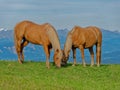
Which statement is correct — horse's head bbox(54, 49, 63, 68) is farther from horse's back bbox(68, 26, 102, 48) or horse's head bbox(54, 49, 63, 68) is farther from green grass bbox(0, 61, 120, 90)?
horse's back bbox(68, 26, 102, 48)

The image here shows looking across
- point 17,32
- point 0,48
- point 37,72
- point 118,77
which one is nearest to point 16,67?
point 37,72

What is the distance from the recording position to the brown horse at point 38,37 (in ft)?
67.7

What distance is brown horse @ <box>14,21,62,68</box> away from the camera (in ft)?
67.7

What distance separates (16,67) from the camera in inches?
799

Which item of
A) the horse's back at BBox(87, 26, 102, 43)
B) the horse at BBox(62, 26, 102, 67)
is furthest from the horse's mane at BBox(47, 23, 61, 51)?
the horse's back at BBox(87, 26, 102, 43)

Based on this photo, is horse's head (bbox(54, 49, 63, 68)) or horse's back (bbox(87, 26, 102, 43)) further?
horse's back (bbox(87, 26, 102, 43))

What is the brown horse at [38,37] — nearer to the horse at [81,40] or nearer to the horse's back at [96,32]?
the horse at [81,40]

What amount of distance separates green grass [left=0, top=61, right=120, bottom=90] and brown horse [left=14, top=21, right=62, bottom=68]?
872 millimetres

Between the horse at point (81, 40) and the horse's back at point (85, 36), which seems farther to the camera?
the horse's back at point (85, 36)

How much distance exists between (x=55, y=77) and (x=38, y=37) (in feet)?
19.1

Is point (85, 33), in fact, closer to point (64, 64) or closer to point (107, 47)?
point (64, 64)

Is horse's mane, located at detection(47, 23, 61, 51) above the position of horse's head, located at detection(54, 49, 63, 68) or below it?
above

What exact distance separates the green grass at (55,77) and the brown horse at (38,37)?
34.3 inches

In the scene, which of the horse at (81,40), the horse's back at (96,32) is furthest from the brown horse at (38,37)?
the horse's back at (96,32)
